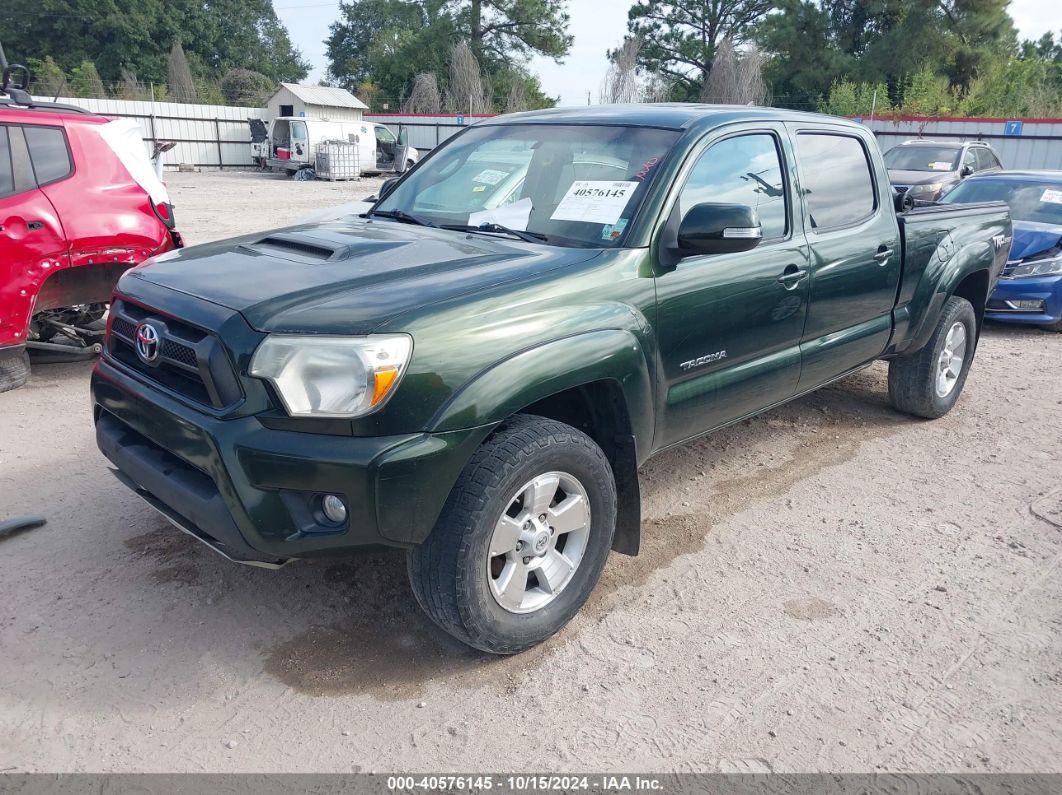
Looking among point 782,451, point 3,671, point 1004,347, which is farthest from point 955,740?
point 1004,347

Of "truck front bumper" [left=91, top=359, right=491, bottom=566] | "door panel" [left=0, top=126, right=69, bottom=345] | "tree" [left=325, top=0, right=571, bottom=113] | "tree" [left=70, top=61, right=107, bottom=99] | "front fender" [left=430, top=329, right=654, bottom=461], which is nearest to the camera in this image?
"truck front bumper" [left=91, top=359, right=491, bottom=566]

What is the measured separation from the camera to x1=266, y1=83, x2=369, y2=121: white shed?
109 feet

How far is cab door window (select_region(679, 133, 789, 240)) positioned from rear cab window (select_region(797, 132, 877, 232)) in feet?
0.72

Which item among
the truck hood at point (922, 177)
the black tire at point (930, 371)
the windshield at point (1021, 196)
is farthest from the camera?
the truck hood at point (922, 177)

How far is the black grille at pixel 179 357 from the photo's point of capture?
8.67 feet

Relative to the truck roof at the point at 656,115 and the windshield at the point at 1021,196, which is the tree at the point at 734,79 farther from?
the truck roof at the point at 656,115

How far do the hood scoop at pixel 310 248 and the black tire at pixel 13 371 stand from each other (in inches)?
129

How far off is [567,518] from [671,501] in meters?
1.42

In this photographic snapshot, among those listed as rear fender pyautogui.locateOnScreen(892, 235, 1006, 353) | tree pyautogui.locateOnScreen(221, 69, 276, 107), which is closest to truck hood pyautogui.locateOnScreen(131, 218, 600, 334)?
rear fender pyautogui.locateOnScreen(892, 235, 1006, 353)

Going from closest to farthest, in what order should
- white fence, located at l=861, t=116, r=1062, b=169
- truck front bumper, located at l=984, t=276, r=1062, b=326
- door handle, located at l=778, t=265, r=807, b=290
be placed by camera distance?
door handle, located at l=778, t=265, r=807, b=290 < truck front bumper, located at l=984, t=276, r=1062, b=326 < white fence, located at l=861, t=116, r=1062, b=169

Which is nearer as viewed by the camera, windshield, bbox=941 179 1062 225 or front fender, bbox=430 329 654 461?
front fender, bbox=430 329 654 461

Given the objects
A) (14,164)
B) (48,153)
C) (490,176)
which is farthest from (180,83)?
(490,176)

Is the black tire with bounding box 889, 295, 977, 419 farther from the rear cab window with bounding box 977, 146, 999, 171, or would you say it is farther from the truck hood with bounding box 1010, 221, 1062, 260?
the rear cab window with bounding box 977, 146, 999, 171

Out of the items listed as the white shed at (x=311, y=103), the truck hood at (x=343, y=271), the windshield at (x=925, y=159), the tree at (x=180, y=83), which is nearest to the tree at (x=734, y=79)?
the windshield at (x=925, y=159)
